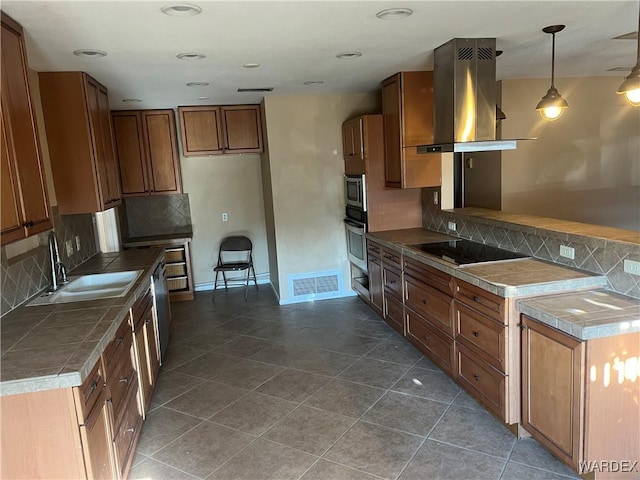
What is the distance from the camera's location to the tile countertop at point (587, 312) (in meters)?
2.02

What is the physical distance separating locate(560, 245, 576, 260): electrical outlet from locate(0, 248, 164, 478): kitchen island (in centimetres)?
265

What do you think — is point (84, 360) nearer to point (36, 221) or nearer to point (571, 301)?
point (36, 221)

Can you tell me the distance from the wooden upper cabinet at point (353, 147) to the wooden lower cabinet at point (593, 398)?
8.96 ft

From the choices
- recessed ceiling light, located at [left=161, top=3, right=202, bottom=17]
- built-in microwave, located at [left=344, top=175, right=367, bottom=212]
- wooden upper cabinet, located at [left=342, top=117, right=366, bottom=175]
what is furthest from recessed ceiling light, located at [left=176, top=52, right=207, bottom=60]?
built-in microwave, located at [left=344, top=175, right=367, bottom=212]

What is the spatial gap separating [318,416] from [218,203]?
12.5ft

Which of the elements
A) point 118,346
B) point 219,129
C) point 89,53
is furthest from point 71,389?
point 219,129

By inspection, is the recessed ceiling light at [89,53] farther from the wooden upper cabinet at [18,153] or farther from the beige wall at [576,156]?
the beige wall at [576,156]

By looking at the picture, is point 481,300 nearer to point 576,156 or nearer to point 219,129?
point 576,156

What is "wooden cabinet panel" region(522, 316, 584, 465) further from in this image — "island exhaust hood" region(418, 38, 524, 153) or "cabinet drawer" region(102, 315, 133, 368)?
"cabinet drawer" region(102, 315, 133, 368)

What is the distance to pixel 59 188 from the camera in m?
3.22

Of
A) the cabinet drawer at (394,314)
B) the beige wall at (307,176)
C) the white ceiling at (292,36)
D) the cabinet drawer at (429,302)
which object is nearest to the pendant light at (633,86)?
the white ceiling at (292,36)

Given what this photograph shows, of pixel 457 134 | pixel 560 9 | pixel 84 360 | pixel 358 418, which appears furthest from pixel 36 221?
pixel 560 9

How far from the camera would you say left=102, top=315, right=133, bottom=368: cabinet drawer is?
2105 mm

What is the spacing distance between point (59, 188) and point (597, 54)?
431 cm
